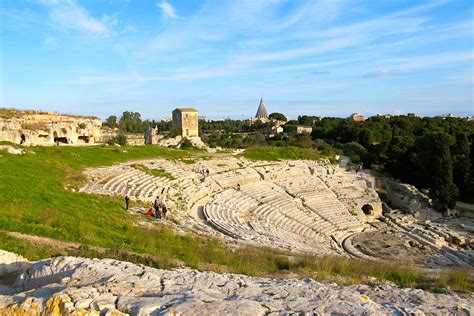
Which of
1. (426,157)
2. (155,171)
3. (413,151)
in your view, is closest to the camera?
(155,171)

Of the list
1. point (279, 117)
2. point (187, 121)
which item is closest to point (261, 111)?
point (279, 117)

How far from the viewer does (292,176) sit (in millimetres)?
33375

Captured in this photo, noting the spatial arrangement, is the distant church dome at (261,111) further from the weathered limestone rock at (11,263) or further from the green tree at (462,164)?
the weathered limestone rock at (11,263)

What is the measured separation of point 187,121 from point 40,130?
2408 centimetres

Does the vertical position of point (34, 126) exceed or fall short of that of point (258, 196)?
it exceeds it

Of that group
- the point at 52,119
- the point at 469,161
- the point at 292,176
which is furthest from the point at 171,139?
the point at 469,161

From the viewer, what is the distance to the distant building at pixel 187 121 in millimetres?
52438

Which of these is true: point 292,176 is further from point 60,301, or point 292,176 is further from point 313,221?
point 60,301

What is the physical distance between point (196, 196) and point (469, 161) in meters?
27.1

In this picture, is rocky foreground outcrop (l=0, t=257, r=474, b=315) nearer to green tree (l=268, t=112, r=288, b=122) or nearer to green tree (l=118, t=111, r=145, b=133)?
green tree (l=118, t=111, r=145, b=133)

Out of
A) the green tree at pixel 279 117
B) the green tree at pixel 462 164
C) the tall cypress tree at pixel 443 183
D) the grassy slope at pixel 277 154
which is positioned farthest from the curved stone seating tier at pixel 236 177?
the green tree at pixel 279 117

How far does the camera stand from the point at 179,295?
4695mm

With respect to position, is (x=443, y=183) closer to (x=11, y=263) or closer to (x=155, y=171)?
(x=155, y=171)

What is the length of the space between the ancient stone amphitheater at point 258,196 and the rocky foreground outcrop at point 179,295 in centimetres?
783
